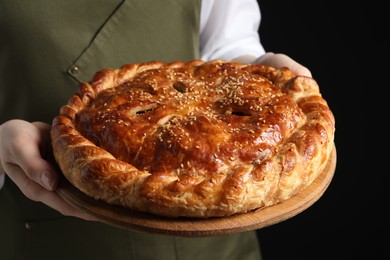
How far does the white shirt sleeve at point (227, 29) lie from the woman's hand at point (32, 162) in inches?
36.9

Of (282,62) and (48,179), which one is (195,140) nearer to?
(48,179)

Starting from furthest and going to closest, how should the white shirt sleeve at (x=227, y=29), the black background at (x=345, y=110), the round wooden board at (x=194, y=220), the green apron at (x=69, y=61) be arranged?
the black background at (x=345, y=110), the white shirt sleeve at (x=227, y=29), the green apron at (x=69, y=61), the round wooden board at (x=194, y=220)

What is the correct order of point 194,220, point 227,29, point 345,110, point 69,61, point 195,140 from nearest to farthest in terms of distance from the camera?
point 194,220
point 195,140
point 69,61
point 227,29
point 345,110

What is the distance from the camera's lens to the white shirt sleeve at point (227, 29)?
2596mm

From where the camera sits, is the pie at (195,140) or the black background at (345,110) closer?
the pie at (195,140)

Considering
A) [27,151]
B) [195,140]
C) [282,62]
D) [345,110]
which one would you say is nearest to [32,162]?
[27,151]

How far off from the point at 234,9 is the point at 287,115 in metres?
0.95

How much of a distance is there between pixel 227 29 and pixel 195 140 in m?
1.04

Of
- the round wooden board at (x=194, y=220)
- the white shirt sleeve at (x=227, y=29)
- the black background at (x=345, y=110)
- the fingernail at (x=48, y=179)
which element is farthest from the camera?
the black background at (x=345, y=110)

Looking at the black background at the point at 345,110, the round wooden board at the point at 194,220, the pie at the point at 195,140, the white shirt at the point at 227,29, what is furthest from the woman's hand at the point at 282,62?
the black background at the point at 345,110

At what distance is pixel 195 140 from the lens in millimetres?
1703

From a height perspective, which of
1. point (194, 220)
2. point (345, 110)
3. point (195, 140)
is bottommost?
point (345, 110)

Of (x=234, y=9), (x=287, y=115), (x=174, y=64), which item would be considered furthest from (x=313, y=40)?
(x=287, y=115)

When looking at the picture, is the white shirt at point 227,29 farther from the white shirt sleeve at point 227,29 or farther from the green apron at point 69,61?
the green apron at point 69,61
